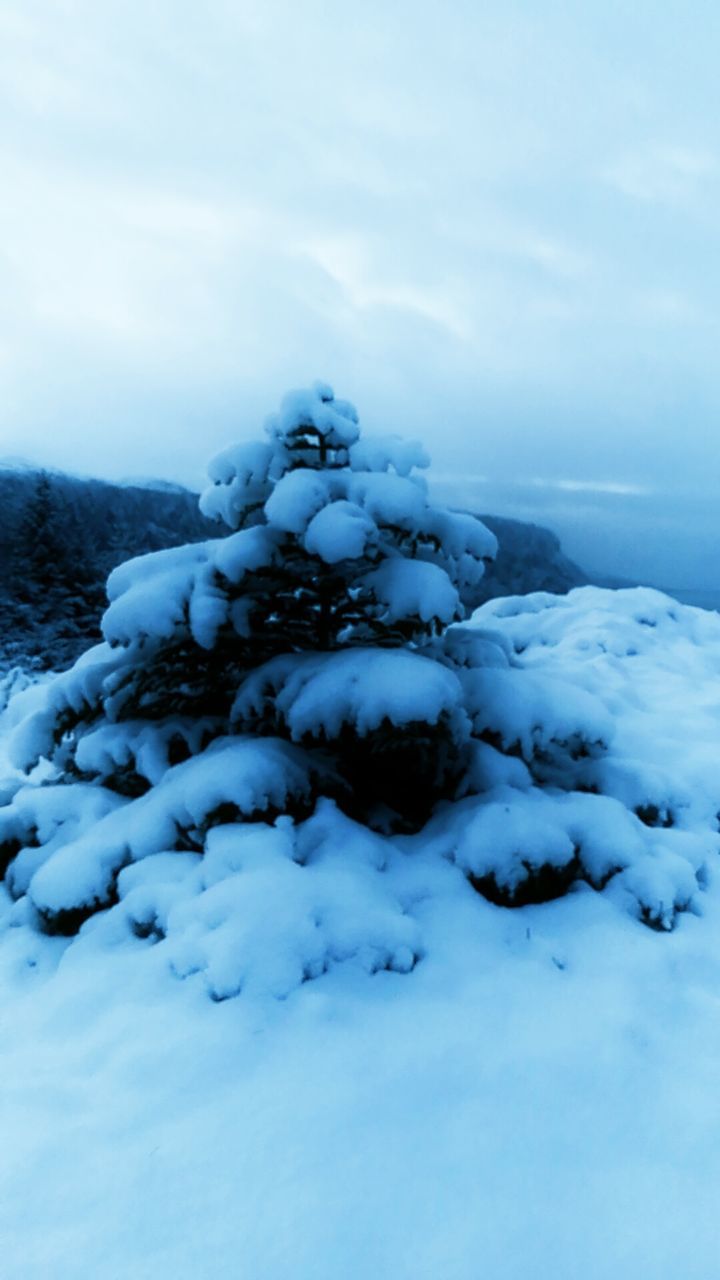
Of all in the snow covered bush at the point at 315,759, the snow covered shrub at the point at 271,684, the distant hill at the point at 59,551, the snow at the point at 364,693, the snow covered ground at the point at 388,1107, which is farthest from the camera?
the distant hill at the point at 59,551

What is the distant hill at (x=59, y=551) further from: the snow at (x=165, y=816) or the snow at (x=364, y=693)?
the snow at (x=364, y=693)

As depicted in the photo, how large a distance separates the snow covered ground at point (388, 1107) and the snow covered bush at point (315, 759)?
174 mm

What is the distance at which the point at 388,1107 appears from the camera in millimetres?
2545

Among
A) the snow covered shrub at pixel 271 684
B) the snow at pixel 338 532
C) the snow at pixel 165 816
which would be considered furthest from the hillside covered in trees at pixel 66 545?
the snow at pixel 338 532

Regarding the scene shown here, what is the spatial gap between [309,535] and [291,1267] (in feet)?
10.4

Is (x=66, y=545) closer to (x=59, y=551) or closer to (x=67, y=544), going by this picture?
(x=67, y=544)

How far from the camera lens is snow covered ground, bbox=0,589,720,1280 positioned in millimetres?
2055

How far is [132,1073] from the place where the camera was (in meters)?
2.72

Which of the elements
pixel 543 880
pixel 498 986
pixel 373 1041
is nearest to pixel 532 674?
pixel 543 880

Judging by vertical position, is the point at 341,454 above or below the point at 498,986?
above

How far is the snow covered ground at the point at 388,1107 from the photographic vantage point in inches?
80.9

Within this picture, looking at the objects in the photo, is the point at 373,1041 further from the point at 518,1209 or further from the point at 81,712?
the point at 81,712

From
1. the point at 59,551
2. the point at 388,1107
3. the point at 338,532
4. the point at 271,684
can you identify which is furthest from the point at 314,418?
the point at 59,551

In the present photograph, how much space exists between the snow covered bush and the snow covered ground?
17 cm
